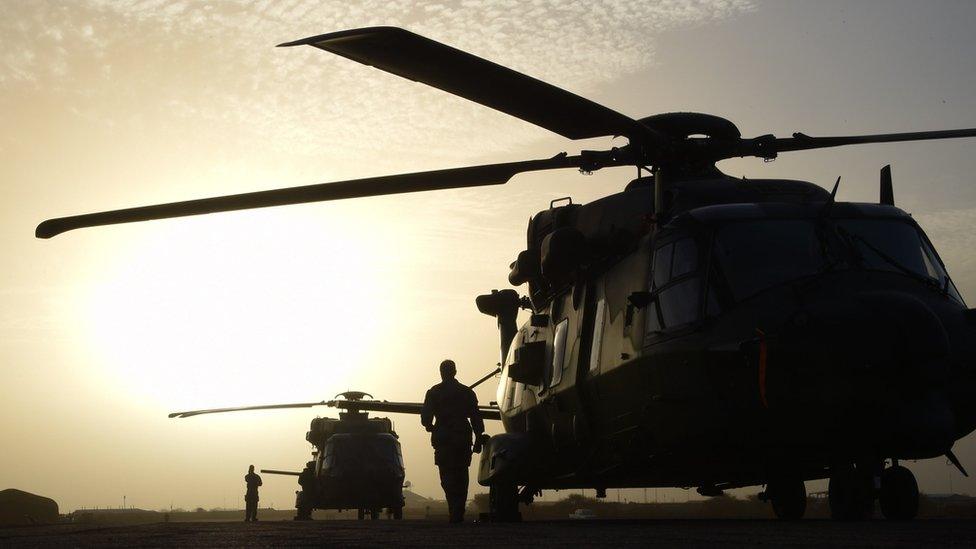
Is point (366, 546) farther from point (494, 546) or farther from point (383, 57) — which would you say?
point (383, 57)

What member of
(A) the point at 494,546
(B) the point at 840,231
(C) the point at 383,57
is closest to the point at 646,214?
(B) the point at 840,231

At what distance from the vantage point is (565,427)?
10.3 metres

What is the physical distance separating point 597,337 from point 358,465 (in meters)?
16.2

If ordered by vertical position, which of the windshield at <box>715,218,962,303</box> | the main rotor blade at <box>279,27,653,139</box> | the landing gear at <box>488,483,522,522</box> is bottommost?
the landing gear at <box>488,483,522,522</box>

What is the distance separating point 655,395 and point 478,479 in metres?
4.17

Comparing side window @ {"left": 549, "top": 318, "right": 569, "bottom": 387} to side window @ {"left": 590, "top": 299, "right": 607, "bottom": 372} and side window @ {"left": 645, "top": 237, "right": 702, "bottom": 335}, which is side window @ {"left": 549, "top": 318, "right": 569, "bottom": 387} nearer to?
side window @ {"left": 590, "top": 299, "right": 607, "bottom": 372}

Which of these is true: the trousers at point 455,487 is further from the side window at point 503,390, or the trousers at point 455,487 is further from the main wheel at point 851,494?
the main wheel at point 851,494

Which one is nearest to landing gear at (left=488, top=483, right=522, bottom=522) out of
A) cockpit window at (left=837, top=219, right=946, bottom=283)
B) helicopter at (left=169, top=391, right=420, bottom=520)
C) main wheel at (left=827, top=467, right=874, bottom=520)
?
main wheel at (left=827, top=467, right=874, bottom=520)

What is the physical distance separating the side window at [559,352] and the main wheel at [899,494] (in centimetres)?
356

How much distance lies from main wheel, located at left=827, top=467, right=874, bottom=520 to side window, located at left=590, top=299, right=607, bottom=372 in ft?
7.58

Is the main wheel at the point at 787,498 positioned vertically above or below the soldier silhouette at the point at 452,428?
below

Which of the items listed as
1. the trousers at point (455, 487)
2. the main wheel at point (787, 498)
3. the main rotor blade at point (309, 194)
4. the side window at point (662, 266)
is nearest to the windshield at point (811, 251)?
the side window at point (662, 266)

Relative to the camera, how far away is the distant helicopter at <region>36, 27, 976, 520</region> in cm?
681

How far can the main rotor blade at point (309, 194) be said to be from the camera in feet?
27.7
